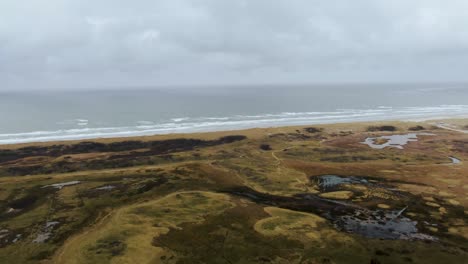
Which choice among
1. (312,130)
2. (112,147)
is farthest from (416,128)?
(112,147)

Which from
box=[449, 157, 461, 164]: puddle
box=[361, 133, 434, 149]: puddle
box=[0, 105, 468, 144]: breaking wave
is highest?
box=[0, 105, 468, 144]: breaking wave

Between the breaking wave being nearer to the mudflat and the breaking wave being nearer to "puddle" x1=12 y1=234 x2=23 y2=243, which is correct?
the mudflat

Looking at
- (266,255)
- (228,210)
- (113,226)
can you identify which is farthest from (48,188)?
(266,255)

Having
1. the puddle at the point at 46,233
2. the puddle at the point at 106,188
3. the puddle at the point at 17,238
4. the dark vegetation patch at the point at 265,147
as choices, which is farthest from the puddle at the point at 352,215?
the dark vegetation patch at the point at 265,147

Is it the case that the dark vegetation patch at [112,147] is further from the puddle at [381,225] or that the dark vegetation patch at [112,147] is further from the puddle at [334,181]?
the puddle at [381,225]

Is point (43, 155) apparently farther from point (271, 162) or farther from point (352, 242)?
point (352, 242)

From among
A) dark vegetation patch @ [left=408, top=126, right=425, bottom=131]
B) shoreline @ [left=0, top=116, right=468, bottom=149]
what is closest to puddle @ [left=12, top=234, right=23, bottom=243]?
shoreline @ [left=0, top=116, right=468, bottom=149]
